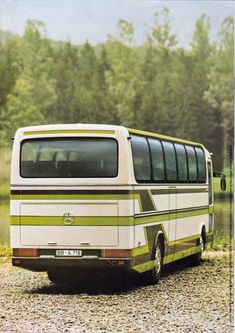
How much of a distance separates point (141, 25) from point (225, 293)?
3.01 m

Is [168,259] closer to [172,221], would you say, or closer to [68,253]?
[172,221]

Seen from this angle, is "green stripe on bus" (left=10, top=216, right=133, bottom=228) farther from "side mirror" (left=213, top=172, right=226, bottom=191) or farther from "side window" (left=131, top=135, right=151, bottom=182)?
"side mirror" (left=213, top=172, right=226, bottom=191)

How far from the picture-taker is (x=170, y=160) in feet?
34.9

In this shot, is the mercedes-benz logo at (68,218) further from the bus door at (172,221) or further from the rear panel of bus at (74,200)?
the bus door at (172,221)

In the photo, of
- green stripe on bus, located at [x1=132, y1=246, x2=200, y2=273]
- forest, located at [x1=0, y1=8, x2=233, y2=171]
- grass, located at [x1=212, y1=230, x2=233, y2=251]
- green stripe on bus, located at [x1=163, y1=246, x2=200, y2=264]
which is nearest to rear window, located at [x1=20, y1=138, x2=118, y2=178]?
forest, located at [x1=0, y1=8, x2=233, y2=171]

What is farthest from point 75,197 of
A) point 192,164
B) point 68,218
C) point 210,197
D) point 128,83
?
point 128,83

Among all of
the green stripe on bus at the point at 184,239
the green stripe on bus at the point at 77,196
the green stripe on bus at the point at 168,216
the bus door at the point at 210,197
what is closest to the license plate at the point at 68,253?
the green stripe on bus at the point at 77,196

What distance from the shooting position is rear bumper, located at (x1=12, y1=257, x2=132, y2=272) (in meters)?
9.56

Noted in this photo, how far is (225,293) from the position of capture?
9.94 metres

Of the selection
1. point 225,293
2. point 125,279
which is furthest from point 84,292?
point 225,293

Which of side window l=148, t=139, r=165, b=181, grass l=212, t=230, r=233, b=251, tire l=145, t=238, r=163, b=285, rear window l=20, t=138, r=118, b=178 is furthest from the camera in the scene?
grass l=212, t=230, r=233, b=251

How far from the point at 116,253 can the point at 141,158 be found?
1007 millimetres

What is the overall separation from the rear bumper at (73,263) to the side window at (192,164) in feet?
6.36

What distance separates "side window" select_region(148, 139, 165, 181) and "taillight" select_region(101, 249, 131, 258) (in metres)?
0.99
